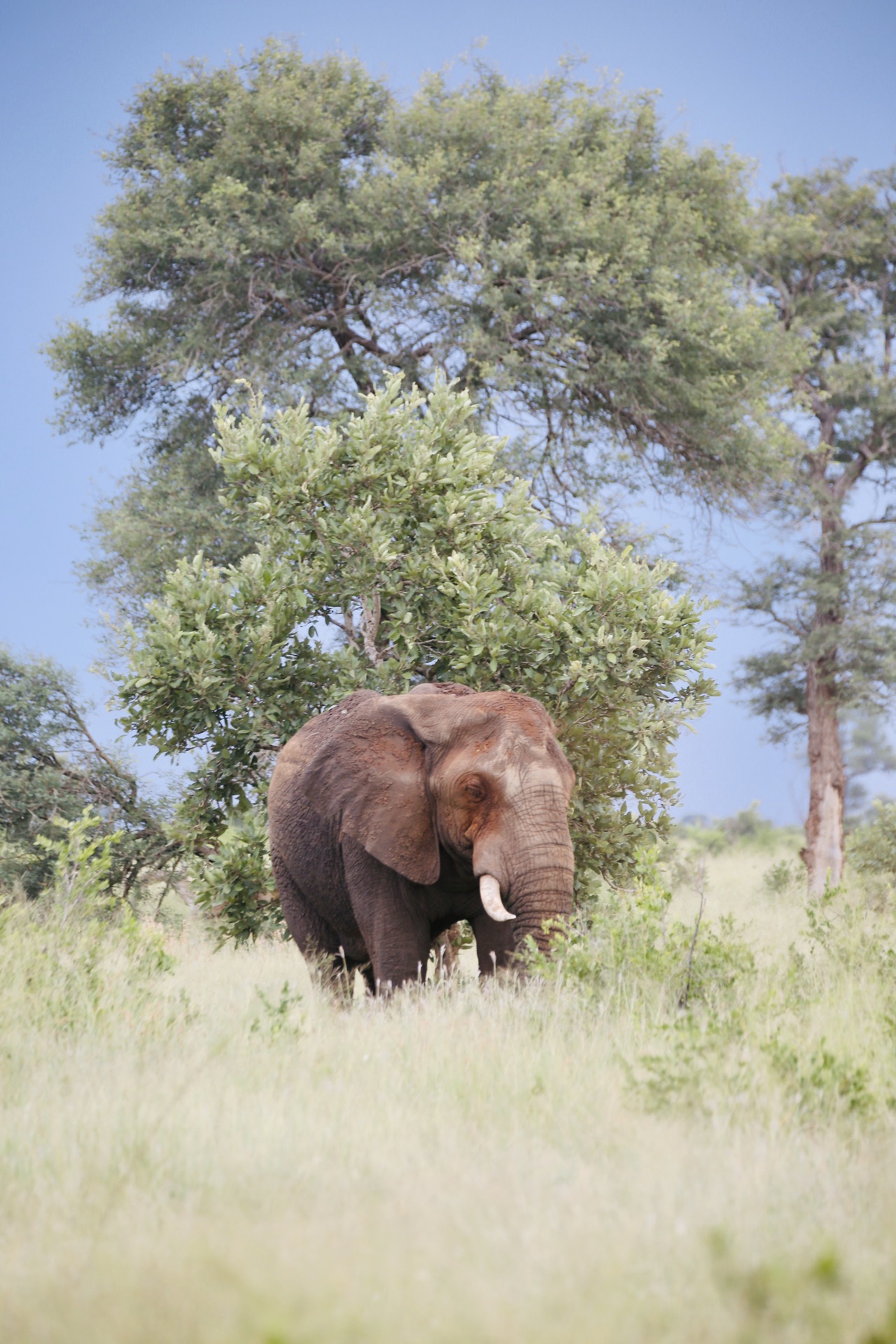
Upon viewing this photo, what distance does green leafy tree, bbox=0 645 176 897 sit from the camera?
16.0m

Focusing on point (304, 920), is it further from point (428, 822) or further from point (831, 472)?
point (831, 472)

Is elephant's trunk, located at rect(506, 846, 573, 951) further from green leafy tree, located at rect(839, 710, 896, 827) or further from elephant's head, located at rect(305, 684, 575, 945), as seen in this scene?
green leafy tree, located at rect(839, 710, 896, 827)

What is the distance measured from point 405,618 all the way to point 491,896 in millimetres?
3869

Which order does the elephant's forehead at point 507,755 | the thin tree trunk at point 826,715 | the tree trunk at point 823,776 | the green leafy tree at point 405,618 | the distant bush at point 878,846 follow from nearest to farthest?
the elephant's forehead at point 507,755
the green leafy tree at point 405,618
the distant bush at point 878,846
the thin tree trunk at point 826,715
the tree trunk at point 823,776

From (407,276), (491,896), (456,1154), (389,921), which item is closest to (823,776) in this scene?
(407,276)

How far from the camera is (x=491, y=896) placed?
7223 mm

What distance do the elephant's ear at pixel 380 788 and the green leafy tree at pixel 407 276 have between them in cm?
886

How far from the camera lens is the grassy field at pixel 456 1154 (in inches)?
128

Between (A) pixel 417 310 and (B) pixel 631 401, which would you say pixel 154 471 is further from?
(B) pixel 631 401

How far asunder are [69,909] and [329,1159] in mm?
4158

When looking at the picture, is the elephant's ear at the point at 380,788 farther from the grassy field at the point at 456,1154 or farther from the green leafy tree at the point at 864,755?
the green leafy tree at the point at 864,755

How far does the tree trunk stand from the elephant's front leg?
60.6 ft

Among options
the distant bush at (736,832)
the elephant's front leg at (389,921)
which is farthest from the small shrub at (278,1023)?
the distant bush at (736,832)

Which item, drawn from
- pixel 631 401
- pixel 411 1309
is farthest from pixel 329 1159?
pixel 631 401
